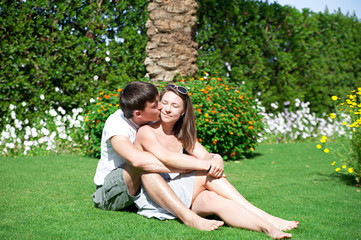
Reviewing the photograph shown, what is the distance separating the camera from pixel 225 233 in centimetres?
278

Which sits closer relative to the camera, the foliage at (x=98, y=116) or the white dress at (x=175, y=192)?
the white dress at (x=175, y=192)

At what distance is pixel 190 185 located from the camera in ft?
10.2

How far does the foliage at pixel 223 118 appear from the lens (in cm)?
622

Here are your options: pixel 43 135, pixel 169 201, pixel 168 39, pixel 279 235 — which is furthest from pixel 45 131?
pixel 279 235

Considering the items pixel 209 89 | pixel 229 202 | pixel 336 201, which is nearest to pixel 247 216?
pixel 229 202

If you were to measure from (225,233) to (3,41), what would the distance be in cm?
585

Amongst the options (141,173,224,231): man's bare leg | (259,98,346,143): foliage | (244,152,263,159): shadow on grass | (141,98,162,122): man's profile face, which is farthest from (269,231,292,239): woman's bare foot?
(259,98,346,143): foliage

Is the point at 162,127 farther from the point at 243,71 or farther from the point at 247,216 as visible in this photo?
the point at 243,71

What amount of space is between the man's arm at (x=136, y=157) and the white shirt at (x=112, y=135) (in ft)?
0.28

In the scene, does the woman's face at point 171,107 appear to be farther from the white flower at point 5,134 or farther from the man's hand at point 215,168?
the white flower at point 5,134

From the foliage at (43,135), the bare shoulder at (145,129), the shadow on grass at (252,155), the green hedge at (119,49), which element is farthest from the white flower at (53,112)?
the bare shoulder at (145,129)

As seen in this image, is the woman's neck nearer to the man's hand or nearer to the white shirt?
the white shirt

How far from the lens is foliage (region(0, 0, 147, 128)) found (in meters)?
6.87

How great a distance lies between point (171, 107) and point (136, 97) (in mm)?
326
